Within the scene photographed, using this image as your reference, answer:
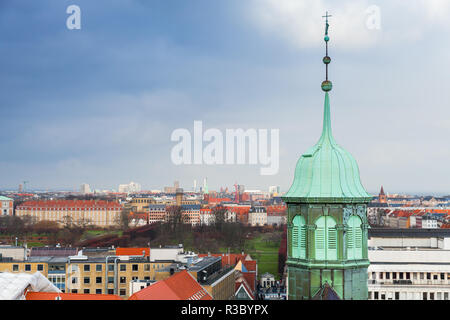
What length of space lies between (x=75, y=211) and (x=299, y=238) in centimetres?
13550

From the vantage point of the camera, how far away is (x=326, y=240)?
10633mm

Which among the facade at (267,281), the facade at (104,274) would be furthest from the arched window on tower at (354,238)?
the facade at (267,281)

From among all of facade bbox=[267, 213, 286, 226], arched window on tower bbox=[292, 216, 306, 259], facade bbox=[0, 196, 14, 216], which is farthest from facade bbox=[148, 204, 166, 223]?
arched window on tower bbox=[292, 216, 306, 259]

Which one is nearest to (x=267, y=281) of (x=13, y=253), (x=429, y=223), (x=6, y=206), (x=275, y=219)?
(x=13, y=253)

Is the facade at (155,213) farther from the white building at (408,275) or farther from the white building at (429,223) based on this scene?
the white building at (408,275)

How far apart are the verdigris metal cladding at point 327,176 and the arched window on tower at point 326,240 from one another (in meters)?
0.46

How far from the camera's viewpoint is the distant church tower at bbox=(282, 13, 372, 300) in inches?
415

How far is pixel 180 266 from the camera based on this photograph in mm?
46969

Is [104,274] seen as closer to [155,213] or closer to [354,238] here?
[354,238]

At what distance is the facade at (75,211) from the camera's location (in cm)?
13738

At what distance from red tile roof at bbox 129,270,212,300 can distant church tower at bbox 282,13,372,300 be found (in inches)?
771
